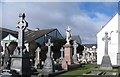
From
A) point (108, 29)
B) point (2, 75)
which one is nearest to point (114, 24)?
point (108, 29)

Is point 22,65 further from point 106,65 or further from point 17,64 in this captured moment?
point 106,65

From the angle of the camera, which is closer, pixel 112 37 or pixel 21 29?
pixel 21 29

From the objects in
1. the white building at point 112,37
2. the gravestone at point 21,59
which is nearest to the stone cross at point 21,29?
the gravestone at point 21,59

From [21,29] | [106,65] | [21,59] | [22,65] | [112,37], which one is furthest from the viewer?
[112,37]

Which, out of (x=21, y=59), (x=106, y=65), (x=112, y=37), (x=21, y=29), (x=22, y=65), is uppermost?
(x=112, y=37)

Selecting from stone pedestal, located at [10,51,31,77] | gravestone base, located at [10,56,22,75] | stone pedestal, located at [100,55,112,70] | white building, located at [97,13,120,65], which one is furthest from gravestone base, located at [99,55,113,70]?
white building, located at [97,13,120,65]

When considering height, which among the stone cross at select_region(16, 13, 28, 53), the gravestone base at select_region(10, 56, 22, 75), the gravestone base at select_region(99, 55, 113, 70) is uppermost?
the stone cross at select_region(16, 13, 28, 53)

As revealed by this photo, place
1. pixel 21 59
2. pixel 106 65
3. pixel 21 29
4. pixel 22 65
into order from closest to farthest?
pixel 22 65 < pixel 21 59 < pixel 21 29 < pixel 106 65

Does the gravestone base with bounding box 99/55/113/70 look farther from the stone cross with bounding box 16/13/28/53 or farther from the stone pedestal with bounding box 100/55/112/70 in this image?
the stone cross with bounding box 16/13/28/53

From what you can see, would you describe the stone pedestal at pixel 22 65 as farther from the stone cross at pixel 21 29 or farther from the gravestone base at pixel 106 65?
the gravestone base at pixel 106 65

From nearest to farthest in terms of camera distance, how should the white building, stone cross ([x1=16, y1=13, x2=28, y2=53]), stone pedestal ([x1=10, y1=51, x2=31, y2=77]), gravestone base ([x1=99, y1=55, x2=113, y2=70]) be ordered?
stone pedestal ([x1=10, y1=51, x2=31, y2=77]), stone cross ([x1=16, y1=13, x2=28, y2=53]), gravestone base ([x1=99, y1=55, x2=113, y2=70]), the white building

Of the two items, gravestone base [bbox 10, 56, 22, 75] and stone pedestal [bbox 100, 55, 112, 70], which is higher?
gravestone base [bbox 10, 56, 22, 75]

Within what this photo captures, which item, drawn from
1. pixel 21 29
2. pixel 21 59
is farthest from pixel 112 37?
pixel 21 59

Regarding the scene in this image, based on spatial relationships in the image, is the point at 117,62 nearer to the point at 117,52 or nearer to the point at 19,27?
the point at 117,52
